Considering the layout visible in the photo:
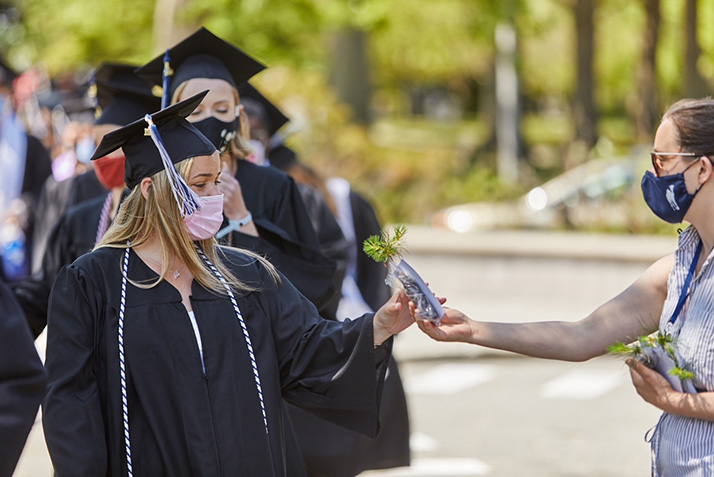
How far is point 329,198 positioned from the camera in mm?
6996

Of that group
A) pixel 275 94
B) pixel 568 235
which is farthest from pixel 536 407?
pixel 275 94

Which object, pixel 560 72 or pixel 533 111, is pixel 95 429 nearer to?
pixel 560 72

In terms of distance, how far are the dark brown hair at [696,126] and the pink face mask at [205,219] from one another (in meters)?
1.45

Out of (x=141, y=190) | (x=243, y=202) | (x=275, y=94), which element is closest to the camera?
(x=141, y=190)

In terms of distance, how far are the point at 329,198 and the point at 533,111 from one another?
61.1m

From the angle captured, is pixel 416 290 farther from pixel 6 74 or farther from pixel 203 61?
pixel 6 74

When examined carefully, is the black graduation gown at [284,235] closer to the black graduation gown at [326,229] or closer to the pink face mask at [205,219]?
the black graduation gown at [326,229]

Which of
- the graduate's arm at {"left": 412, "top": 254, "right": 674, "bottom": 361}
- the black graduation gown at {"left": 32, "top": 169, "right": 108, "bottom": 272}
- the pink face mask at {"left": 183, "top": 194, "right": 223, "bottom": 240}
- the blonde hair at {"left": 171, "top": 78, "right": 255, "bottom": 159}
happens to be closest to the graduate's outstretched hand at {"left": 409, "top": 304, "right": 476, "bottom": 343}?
the graduate's arm at {"left": 412, "top": 254, "right": 674, "bottom": 361}

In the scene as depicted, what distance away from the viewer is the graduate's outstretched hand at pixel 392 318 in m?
3.61

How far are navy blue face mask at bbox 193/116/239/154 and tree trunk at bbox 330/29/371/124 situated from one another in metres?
20.8

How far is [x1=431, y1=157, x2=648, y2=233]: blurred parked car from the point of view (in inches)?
581

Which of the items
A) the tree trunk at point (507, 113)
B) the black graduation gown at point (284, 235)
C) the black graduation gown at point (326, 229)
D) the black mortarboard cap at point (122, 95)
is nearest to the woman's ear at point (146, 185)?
the black graduation gown at point (284, 235)

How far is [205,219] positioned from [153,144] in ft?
0.97

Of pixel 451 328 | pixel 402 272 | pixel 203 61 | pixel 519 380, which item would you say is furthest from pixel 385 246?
pixel 519 380
